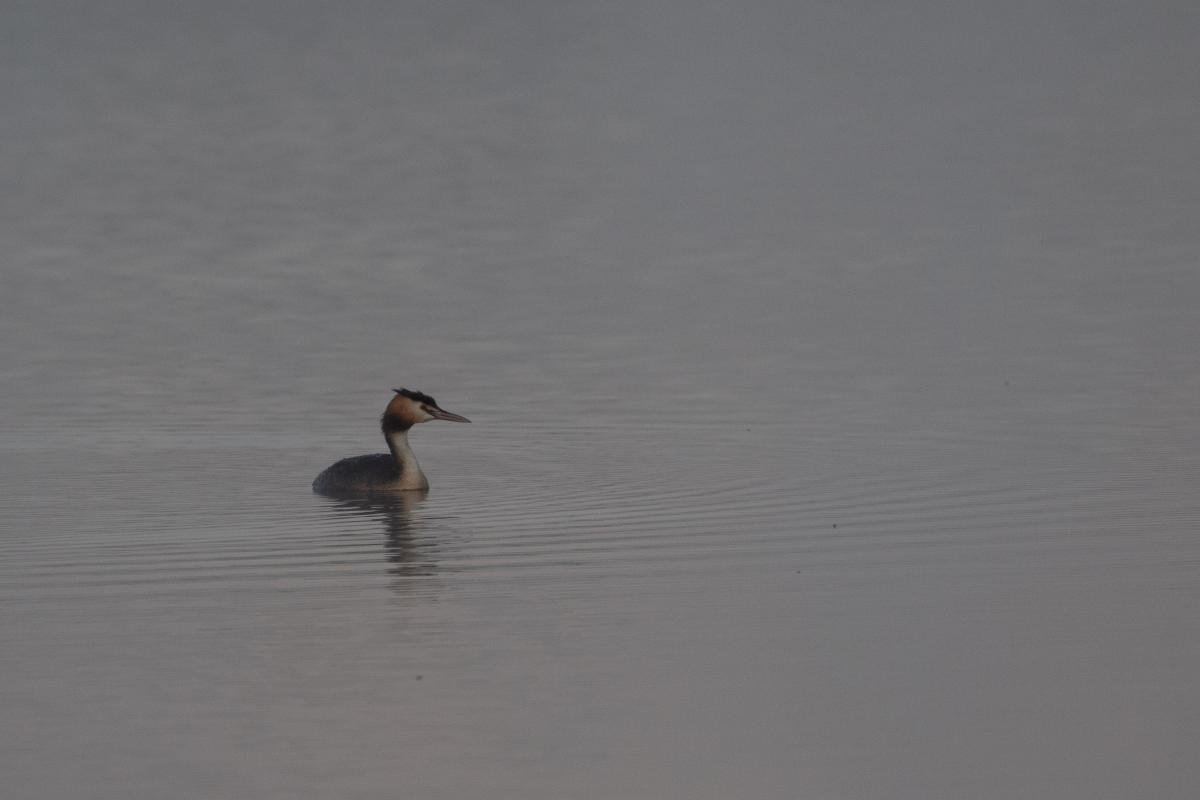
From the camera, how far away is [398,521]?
16422mm

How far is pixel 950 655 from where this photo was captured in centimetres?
1109

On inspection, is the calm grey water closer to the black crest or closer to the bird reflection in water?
the bird reflection in water

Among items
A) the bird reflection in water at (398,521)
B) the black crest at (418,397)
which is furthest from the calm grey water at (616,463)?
the black crest at (418,397)

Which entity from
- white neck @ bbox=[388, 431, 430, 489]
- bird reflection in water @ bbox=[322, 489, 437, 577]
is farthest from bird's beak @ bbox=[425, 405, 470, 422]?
bird reflection in water @ bbox=[322, 489, 437, 577]

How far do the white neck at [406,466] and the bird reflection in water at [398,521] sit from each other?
8 centimetres

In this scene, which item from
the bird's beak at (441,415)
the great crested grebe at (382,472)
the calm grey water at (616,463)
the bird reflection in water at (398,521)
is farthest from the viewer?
the bird's beak at (441,415)

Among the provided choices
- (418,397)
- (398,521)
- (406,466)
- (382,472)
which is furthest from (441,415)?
(398,521)

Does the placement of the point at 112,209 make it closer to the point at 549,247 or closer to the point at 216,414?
the point at 549,247

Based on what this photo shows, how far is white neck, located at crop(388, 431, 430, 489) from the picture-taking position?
706 inches

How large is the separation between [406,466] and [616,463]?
1591mm

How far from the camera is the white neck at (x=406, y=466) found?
17922 millimetres

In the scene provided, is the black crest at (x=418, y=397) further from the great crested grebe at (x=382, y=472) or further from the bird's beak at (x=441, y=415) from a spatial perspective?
the great crested grebe at (x=382, y=472)

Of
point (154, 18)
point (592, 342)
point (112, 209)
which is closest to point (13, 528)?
point (592, 342)

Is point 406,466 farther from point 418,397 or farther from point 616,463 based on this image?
point 616,463
